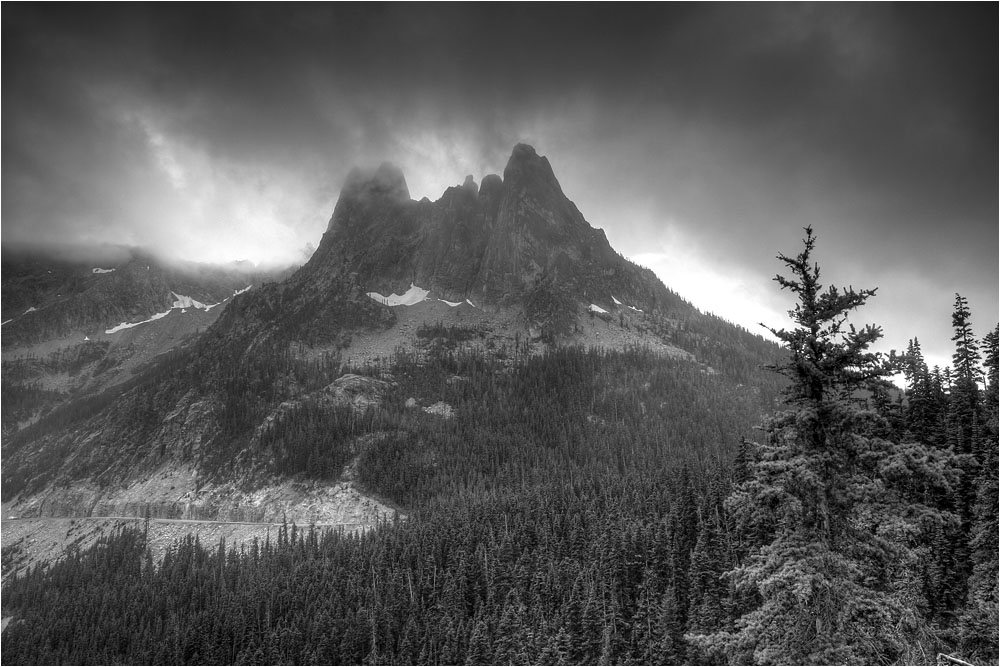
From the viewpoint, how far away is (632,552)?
8131 cm

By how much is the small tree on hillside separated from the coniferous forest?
0.24 ft

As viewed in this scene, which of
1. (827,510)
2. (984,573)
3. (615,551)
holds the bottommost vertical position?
(615,551)

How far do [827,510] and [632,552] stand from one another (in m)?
73.3

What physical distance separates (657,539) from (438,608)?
126ft

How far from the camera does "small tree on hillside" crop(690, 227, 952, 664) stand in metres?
14.4

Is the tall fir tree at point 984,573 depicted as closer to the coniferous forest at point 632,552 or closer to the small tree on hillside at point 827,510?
the coniferous forest at point 632,552

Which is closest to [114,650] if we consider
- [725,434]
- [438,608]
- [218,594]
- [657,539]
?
[218,594]

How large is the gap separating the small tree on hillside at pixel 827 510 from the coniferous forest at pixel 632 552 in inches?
2.9

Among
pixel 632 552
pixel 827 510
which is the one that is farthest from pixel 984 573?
pixel 632 552

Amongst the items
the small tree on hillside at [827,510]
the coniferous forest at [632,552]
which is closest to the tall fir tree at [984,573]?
the coniferous forest at [632,552]

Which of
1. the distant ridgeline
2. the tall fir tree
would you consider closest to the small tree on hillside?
the distant ridgeline

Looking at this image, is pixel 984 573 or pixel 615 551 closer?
pixel 984 573

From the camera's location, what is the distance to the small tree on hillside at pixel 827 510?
1443 cm

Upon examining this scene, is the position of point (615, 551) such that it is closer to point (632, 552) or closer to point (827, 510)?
point (632, 552)
